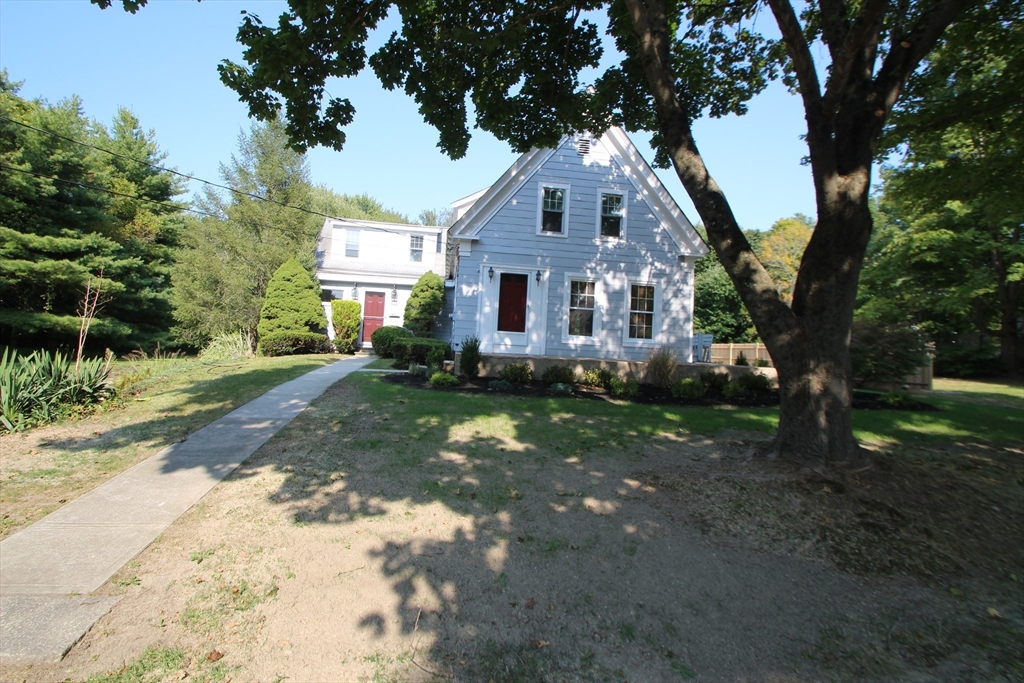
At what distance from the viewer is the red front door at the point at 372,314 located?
2355 centimetres

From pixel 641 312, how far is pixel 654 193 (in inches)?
132

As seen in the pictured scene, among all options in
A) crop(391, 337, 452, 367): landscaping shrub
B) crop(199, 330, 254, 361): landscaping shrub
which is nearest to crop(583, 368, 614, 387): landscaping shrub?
crop(391, 337, 452, 367): landscaping shrub

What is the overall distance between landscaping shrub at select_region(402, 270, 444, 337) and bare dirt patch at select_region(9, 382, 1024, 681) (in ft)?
48.8

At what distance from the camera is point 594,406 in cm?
1009

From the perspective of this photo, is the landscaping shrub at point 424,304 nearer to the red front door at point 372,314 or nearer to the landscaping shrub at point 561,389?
the red front door at point 372,314

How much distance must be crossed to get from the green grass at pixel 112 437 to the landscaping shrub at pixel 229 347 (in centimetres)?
680

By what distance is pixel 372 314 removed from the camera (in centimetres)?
2362

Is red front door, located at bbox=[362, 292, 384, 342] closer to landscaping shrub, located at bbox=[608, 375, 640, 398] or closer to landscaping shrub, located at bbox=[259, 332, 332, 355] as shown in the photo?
landscaping shrub, located at bbox=[259, 332, 332, 355]

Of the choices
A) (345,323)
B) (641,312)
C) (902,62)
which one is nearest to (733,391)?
(641,312)

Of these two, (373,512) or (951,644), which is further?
(373,512)

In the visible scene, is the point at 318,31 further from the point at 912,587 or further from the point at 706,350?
the point at 706,350

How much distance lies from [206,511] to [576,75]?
25.2 feet

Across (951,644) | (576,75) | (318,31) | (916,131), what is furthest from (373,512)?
(916,131)

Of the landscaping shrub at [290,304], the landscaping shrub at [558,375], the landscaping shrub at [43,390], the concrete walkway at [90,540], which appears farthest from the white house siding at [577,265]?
the concrete walkway at [90,540]
